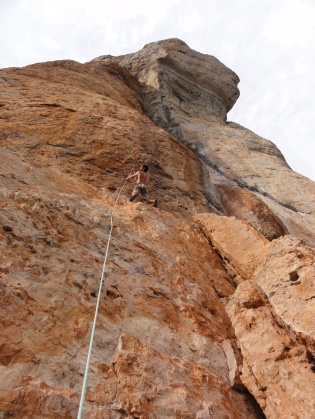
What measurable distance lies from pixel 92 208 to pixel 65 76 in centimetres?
973

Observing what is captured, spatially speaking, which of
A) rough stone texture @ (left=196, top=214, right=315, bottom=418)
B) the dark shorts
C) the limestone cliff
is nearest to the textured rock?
the limestone cliff

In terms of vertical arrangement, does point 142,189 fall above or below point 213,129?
below

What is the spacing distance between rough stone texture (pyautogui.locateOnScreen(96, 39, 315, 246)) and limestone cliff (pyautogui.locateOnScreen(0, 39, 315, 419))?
10.8ft

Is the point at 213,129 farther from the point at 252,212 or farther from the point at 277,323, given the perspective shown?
the point at 277,323

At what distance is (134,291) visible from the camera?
5.26 m

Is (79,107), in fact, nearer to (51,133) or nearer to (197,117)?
(51,133)

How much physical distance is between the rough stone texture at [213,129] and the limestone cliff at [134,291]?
328cm

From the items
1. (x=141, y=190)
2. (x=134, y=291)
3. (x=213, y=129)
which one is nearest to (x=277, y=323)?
(x=134, y=291)

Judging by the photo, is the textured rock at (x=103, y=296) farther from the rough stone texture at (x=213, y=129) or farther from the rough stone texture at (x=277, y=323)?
the rough stone texture at (x=213, y=129)

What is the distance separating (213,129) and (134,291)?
1498 cm

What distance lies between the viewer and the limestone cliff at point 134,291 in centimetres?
375

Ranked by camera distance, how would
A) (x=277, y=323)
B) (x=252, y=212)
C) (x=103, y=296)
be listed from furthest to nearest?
1. (x=252, y=212)
2. (x=277, y=323)
3. (x=103, y=296)

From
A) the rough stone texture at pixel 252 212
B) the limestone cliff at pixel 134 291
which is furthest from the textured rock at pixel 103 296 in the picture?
the rough stone texture at pixel 252 212

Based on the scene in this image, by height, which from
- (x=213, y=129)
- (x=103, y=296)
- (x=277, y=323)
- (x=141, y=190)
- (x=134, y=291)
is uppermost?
(x=213, y=129)
